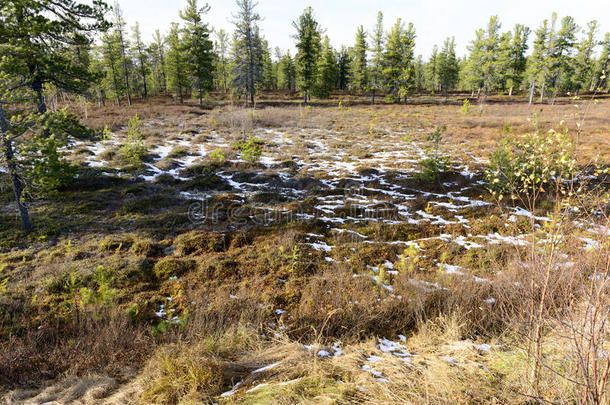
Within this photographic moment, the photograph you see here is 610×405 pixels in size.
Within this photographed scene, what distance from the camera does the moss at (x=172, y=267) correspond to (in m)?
5.79

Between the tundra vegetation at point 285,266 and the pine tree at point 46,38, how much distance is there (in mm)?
70

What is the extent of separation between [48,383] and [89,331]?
847 mm

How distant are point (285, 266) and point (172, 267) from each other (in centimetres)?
244

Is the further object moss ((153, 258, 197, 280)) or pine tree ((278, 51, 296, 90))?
pine tree ((278, 51, 296, 90))

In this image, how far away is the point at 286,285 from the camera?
5.38 metres

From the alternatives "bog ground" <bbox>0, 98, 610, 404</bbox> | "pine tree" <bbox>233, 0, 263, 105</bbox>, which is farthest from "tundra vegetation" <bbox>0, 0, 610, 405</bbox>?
"pine tree" <bbox>233, 0, 263, 105</bbox>

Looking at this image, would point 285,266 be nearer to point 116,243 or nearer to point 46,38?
point 116,243

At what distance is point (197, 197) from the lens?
31.5 feet

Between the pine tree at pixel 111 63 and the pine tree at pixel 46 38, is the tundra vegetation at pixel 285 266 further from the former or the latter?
the pine tree at pixel 111 63

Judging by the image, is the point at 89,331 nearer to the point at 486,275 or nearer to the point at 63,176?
the point at 486,275

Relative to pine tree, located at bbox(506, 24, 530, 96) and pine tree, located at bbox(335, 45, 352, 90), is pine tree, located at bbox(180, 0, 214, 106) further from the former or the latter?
pine tree, located at bbox(506, 24, 530, 96)

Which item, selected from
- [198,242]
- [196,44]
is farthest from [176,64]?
[198,242]

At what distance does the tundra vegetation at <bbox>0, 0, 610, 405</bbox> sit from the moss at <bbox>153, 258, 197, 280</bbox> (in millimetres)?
43

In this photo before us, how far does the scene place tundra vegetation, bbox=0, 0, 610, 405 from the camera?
2.68 metres
